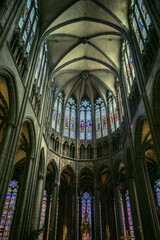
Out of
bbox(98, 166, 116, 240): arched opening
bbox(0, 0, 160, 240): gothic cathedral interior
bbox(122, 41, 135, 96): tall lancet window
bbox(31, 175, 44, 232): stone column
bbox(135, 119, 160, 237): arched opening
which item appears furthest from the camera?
bbox(98, 166, 116, 240): arched opening

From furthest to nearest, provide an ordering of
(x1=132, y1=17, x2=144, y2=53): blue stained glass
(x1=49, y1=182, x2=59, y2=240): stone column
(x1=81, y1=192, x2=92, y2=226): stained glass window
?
(x1=81, y1=192, x2=92, y2=226): stained glass window < (x1=49, y1=182, x2=59, y2=240): stone column < (x1=132, y1=17, x2=144, y2=53): blue stained glass

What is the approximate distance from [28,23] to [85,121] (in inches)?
546

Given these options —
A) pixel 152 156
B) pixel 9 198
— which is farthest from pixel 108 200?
pixel 9 198

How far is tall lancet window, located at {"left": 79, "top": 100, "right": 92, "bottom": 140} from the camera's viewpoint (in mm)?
23000

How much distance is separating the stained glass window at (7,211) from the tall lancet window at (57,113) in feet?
26.4

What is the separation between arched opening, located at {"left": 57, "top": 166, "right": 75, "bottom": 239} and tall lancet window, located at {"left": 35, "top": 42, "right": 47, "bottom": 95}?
9.33 meters

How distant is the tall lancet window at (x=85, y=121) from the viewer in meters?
23.0

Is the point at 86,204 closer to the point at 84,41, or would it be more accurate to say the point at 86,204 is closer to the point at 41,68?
the point at 41,68

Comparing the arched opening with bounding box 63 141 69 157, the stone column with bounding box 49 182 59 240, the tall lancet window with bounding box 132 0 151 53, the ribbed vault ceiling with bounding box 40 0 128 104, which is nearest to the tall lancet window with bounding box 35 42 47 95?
the ribbed vault ceiling with bounding box 40 0 128 104

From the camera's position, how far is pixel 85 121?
24328mm

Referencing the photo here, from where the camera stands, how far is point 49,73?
20.0 m

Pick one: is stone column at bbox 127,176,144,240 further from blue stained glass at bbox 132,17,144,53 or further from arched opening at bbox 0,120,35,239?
blue stained glass at bbox 132,17,144,53

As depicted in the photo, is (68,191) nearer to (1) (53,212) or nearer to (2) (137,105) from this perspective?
(1) (53,212)

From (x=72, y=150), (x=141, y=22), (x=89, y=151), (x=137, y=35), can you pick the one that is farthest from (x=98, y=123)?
(x=141, y=22)
